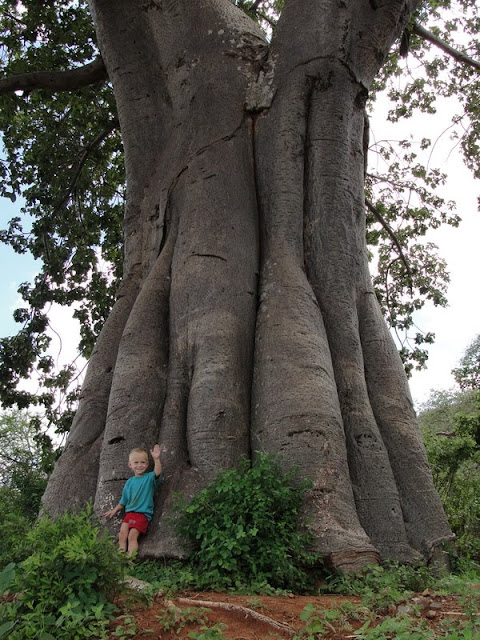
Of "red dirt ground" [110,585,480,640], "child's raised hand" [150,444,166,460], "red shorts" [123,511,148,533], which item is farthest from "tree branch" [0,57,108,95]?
"red dirt ground" [110,585,480,640]

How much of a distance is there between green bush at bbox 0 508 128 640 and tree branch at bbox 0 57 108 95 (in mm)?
5877

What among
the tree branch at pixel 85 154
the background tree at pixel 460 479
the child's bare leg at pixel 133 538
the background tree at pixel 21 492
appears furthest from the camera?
the tree branch at pixel 85 154

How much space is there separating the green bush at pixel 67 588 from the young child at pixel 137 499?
1515 millimetres

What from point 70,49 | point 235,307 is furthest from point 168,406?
point 70,49

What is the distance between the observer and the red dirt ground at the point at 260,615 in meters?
2.74

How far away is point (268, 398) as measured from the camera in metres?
4.73

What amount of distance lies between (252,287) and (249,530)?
2280mm

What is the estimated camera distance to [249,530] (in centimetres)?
375

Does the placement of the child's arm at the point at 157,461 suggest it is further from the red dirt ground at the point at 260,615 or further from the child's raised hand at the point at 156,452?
the red dirt ground at the point at 260,615

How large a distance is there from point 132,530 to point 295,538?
3.98 ft

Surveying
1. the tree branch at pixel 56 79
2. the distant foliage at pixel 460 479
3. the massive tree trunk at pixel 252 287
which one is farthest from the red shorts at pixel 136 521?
the tree branch at pixel 56 79

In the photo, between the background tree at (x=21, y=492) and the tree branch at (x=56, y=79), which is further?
the tree branch at (x=56, y=79)

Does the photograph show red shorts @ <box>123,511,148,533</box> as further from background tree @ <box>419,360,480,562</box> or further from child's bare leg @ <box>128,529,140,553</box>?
background tree @ <box>419,360,480,562</box>

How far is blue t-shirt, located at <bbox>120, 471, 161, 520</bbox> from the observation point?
4426mm
